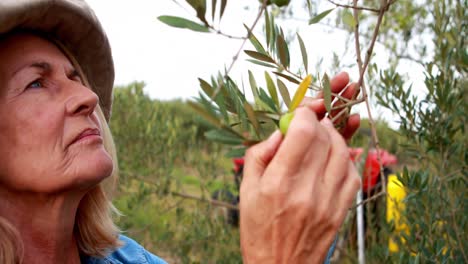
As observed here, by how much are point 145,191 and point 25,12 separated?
2.23m

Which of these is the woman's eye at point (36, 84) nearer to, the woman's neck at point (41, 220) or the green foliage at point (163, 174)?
the woman's neck at point (41, 220)

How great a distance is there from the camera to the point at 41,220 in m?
2.00

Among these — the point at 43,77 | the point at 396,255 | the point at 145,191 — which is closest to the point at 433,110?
the point at 396,255

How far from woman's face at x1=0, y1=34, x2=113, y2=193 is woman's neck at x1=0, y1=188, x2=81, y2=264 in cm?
7

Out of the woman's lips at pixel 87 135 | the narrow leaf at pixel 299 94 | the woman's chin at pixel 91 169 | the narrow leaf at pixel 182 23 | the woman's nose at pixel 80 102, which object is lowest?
the woman's chin at pixel 91 169

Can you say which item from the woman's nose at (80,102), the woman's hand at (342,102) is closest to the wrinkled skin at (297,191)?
the woman's hand at (342,102)

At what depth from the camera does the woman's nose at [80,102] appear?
6.31 feet

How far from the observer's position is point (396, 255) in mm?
2127

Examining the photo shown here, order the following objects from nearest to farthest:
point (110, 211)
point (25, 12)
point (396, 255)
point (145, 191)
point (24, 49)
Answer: point (25, 12) → point (24, 49) → point (396, 255) → point (110, 211) → point (145, 191)

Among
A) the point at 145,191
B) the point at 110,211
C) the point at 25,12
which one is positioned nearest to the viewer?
the point at 25,12

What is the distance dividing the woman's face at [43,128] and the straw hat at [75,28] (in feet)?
0.35

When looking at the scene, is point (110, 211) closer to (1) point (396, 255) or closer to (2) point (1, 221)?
(2) point (1, 221)

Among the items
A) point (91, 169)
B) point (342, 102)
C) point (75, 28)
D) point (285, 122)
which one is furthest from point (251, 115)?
point (75, 28)

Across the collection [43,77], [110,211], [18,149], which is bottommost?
[110,211]
